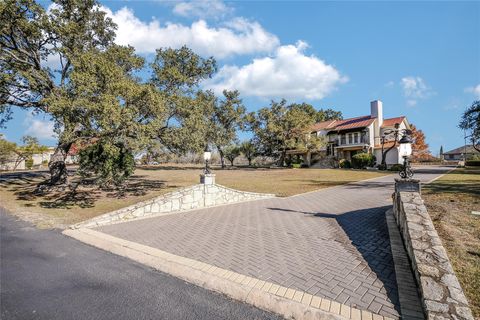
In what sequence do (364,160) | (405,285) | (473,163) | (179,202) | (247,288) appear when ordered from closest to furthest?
(405,285) < (247,288) < (179,202) < (473,163) < (364,160)

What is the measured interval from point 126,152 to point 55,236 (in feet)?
18.8

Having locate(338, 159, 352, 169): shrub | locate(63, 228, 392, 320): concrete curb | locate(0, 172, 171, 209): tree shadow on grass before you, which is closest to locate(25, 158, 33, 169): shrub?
locate(0, 172, 171, 209): tree shadow on grass

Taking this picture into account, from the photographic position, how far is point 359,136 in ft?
114

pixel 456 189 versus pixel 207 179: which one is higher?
pixel 207 179

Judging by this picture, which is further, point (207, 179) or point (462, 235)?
point (207, 179)

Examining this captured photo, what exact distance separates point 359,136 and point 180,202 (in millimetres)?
31839

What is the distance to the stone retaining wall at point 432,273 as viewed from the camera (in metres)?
2.69

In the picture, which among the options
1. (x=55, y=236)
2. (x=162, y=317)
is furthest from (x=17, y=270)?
(x=162, y=317)

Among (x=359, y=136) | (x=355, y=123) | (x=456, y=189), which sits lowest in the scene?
(x=456, y=189)

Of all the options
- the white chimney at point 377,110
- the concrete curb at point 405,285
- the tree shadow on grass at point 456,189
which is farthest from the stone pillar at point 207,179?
the white chimney at point 377,110

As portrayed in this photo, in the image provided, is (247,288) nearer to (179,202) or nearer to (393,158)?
(179,202)

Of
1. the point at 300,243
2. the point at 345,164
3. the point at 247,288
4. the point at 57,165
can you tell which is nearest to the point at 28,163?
the point at 57,165

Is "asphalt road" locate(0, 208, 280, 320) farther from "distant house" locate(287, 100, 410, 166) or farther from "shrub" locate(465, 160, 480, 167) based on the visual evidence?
"shrub" locate(465, 160, 480, 167)

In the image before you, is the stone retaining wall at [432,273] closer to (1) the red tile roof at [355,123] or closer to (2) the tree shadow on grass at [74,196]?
(2) the tree shadow on grass at [74,196]
